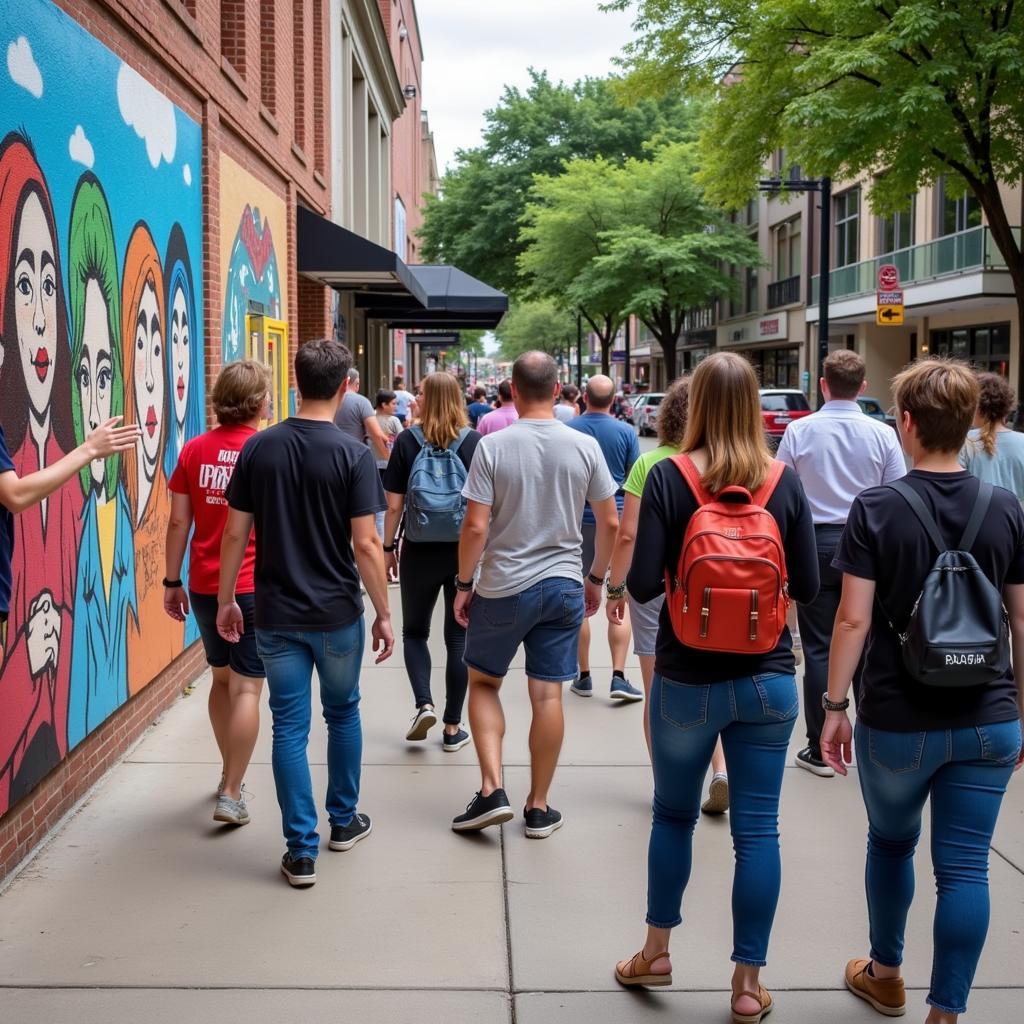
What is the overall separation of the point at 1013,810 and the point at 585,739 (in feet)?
7.14

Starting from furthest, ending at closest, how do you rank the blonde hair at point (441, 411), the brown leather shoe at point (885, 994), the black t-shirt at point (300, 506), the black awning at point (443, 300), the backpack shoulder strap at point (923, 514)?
the black awning at point (443, 300)
the blonde hair at point (441, 411)
the black t-shirt at point (300, 506)
the brown leather shoe at point (885, 994)
the backpack shoulder strap at point (923, 514)

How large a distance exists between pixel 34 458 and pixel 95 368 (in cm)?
99

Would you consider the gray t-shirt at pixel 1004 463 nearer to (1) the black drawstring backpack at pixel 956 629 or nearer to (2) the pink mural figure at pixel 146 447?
(1) the black drawstring backpack at pixel 956 629

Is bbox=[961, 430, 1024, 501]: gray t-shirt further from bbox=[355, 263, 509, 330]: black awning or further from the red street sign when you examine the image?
the red street sign

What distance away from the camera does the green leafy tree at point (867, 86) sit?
54.3ft

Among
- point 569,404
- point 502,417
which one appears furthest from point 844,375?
point 569,404

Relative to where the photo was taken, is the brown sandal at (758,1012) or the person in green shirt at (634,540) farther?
the person in green shirt at (634,540)

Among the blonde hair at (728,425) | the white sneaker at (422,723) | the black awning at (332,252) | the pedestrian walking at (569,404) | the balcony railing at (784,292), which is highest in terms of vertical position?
the balcony railing at (784,292)

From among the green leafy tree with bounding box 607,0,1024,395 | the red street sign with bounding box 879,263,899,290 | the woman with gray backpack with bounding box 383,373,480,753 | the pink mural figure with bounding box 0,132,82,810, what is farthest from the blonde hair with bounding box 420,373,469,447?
the red street sign with bounding box 879,263,899,290

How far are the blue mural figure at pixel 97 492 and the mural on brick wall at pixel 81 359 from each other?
0.04 ft

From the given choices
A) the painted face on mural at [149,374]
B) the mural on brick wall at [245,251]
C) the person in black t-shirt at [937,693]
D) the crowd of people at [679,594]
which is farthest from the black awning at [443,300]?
the person in black t-shirt at [937,693]

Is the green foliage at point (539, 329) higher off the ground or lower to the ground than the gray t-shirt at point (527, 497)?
higher

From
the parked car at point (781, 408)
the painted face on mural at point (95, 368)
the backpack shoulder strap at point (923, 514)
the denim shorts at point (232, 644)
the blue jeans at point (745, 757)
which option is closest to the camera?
the backpack shoulder strap at point (923, 514)

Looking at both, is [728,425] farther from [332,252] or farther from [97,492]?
[332,252]
